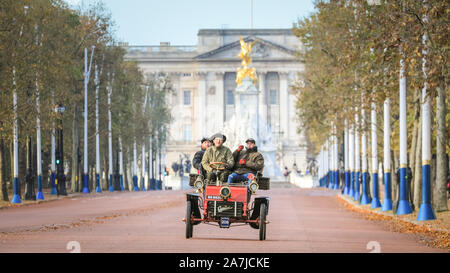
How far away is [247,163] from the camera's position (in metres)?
19.5

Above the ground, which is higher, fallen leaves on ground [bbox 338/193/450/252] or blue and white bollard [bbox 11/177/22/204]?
fallen leaves on ground [bbox 338/193/450/252]

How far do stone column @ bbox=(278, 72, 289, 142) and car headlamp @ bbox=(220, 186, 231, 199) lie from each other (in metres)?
151

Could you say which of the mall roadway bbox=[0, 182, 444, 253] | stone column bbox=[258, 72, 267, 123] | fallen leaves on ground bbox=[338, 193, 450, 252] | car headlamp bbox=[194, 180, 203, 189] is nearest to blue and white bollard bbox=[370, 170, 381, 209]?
fallen leaves on ground bbox=[338, 193, 450, 252]

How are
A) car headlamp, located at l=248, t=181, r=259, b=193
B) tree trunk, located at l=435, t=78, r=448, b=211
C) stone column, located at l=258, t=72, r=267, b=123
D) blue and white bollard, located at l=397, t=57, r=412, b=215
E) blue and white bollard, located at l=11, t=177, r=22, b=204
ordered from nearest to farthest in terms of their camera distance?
car headlamp, located at l=248, t=181, r=259, b=193, tree trunk, located at l=435, t=78, r=448, b=211, blue and white bollard, located at l=397, t=57, r=412, b=215, blue and white bollard, located at l=11, t=177, r=22, b=204, stone column, located at l=258, t=72, r=267, b=123

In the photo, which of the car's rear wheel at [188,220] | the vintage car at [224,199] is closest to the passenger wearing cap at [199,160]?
the vintage car at [224,199]

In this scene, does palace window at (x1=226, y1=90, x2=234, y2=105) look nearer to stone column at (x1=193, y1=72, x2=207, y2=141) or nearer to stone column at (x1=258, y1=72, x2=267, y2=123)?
stone column at (x1=193, y1=72, x2=207, y2=141)

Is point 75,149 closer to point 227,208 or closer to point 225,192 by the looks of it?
point 227,208

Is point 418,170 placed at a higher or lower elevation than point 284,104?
lower

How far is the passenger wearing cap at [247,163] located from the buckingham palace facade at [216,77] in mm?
148006

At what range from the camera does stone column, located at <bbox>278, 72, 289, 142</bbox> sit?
562 feet

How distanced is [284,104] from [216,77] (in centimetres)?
1191

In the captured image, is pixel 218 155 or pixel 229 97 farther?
pixel 229 97

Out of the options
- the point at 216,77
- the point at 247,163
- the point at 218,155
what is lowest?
the point at 247,163

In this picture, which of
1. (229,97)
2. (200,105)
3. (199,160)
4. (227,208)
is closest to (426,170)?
(199,160)
